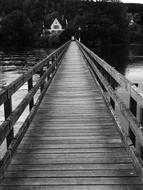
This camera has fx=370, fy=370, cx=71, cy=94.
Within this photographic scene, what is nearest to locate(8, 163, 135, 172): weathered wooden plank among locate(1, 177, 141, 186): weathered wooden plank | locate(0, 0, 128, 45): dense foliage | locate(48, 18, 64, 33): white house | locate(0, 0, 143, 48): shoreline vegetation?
locate(1, 177, 141, 186): weathered wooden plank

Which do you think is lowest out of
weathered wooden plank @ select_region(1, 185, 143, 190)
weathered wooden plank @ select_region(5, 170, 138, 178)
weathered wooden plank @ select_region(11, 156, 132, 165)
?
weathered wooden plank @ select_region(1, 185, 143, 190)

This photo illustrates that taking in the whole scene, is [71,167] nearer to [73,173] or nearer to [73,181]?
[73,173]

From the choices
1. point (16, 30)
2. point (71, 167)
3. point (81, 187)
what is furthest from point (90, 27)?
point (81, 187)

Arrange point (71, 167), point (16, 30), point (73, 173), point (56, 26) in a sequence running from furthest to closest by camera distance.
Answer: point (56, 26)
point (16, 30)
point (71, 167)
point (73, 173)

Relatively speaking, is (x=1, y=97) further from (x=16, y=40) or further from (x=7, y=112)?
(x=16, y=40)

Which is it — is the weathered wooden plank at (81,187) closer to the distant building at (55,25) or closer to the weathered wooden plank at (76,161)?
the weathered wooden plank at (76,161)

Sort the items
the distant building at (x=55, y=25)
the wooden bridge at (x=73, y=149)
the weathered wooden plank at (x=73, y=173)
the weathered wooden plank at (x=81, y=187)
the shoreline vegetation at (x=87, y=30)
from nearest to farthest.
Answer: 1. the weathered wooden plank at (x=81, y=187)
2. the wooden bridge at (x=73, y=149)
3. the weathered wooden plank at (x=73, y=173)
4. the shoreline vegetation at (x=87, y=30)
5. the distant building at (x=55, y=25)

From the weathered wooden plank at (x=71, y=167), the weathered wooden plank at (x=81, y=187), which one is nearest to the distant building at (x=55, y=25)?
the weathered wooden plank at (x=71, y=167)

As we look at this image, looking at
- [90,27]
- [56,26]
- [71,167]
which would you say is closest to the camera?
[71,167]

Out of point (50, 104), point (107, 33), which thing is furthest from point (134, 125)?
point (107, 33)

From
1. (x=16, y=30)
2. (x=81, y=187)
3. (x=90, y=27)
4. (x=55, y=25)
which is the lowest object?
(x=81, y=187)

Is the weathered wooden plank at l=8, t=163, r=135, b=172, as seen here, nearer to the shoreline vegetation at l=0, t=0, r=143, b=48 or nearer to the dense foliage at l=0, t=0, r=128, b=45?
the shoreline vegetation at l=0, t=0, r=143, b=48

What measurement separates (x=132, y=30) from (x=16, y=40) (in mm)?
45606

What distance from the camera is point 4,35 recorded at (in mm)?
120625
